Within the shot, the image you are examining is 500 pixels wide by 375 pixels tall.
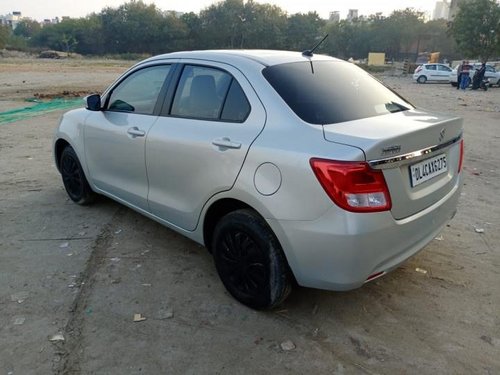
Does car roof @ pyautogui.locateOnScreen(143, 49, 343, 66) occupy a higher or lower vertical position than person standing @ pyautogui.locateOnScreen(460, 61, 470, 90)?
higher

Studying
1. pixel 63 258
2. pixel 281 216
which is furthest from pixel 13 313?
pixel 281 216

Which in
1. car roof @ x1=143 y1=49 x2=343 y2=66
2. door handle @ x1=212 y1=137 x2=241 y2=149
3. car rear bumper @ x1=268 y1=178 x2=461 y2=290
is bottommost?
car rear bumper @ x1=268 y1=178 x2=461 y2=290

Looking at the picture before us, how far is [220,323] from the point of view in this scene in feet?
9.84

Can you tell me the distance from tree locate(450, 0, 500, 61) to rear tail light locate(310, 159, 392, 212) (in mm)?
42631

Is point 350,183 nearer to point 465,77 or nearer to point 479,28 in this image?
point 465,77

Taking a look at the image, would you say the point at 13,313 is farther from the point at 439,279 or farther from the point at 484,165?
the point at 484,165

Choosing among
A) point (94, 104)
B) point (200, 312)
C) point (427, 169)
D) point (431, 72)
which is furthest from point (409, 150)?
point (431, 72)

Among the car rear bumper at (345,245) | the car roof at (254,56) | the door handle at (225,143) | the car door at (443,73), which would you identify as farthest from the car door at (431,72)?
the door handle at (225,143)

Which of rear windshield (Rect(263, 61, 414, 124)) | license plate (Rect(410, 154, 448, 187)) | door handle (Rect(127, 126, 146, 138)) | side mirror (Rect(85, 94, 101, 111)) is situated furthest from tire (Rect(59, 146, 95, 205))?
license plate (Rect(410, 154, 448, 187))

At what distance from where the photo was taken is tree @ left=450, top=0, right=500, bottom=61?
124ft

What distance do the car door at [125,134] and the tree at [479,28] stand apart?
137ft

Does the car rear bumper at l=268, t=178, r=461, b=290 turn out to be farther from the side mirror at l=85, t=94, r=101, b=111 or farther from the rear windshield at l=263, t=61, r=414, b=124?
the side mirror at l=85, t=94, r=101, b=111

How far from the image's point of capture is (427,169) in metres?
2.86

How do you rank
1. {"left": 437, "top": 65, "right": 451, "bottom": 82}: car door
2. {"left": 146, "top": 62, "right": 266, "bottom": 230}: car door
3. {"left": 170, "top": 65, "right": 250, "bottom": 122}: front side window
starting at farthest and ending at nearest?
1. {"left": 437, "top": 65, "right": 451, "bottom": 82}: car door
2. {"left": 170, "top": 65, "right": 250, "bottom": 122}: front side window
3. {"left": 146, "top": 62, "right": 266, "bottom": 230}: car door
